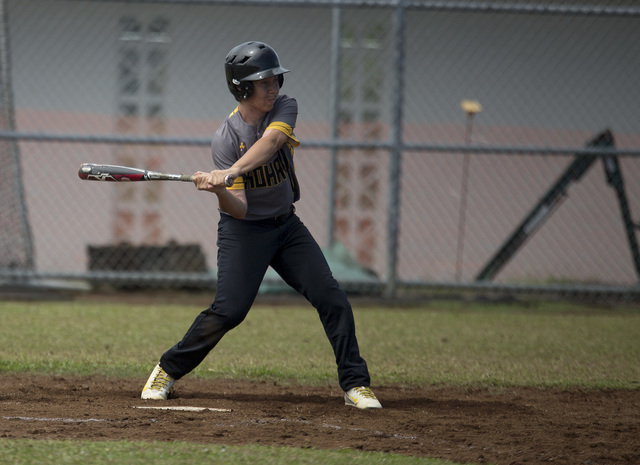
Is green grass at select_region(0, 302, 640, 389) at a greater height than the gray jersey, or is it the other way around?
the gray jersey

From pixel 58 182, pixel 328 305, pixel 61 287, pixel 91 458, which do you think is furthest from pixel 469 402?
pixel 58 182

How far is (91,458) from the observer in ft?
10.7

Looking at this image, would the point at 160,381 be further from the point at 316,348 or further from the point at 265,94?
the point at 316,348

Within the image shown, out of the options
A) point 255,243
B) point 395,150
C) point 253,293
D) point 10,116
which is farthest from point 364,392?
point 10,116

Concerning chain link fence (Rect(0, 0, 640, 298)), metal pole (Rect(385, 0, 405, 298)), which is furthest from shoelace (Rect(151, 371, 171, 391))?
chain link fence (Rect(0, 0, 640, 298))

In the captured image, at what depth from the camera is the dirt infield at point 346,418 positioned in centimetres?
365

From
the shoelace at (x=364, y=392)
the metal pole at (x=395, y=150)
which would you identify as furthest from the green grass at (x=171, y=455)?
the metal pole at (x=395, y=150)

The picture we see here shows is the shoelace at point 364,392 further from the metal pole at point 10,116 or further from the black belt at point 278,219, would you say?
the metal pole at point 10,116

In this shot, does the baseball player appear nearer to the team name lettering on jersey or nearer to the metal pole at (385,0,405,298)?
the team name lettering on jersey

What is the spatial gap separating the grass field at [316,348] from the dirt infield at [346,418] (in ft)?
0.68

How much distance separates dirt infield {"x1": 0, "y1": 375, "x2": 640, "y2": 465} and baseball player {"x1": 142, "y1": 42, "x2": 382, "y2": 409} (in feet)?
0.77

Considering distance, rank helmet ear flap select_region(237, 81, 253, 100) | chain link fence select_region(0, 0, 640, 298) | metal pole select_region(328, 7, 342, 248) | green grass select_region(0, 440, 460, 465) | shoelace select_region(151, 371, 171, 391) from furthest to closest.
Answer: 1. chain link fence select_region(0, 0, 640, 298)
2. metal pole select_region(328, 7, 342, 248)
3. shoelace select_region(151, 371, 171, 391)
4. helmet ear flap select_region(237, 81, 253, 100)
5. green grass select_region(0, 440, 460, 465)

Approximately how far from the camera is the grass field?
11.4 ft

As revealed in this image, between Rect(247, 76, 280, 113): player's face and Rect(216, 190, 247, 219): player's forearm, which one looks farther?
Rect(247, 76, 280, 113): player's face
